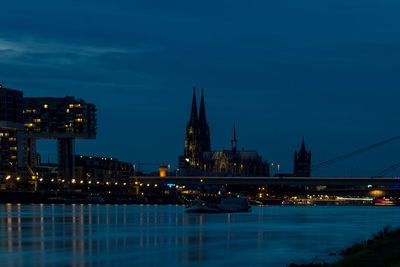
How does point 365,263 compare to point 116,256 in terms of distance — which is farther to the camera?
point 116,256

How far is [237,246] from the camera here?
2547 inches

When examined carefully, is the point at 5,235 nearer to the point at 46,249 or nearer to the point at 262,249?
the point at 46,249

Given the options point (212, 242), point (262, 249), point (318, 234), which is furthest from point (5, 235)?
point (318, 234)

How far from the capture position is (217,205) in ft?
539

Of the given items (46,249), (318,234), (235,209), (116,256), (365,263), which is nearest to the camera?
(365,263)

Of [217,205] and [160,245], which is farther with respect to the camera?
[217,205]

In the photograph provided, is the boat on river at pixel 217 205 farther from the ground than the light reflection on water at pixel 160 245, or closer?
closer

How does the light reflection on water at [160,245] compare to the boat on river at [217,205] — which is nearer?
the light reflection on water at [160,245]

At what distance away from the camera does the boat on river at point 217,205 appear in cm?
16188

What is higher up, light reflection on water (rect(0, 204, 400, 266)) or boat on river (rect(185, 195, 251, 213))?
light reflection on water (rect(0, 204, 400, 266))

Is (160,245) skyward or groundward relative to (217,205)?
skyward

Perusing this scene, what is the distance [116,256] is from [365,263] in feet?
74.8

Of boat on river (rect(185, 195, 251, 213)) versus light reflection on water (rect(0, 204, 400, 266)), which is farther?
boat on river (rect(185, 195, 251, 213))

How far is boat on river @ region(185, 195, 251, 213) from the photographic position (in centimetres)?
16188
